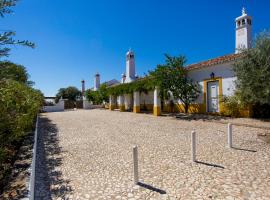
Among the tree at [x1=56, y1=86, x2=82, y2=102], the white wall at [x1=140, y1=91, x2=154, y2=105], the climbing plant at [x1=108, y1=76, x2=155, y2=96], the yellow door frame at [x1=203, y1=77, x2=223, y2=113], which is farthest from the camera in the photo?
the tree at [x1=56, y1=86, x2=82, y2=102]

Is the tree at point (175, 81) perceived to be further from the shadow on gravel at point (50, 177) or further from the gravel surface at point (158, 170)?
the shadow on gravel at point (50, 177)

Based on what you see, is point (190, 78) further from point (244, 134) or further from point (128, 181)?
point (128, 181)

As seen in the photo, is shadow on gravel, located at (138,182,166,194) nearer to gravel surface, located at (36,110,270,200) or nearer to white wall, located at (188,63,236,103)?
gravel surface, located at (36,110,270,200)

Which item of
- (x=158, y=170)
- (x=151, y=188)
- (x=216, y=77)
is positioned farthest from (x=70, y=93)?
(x=151, y=188)

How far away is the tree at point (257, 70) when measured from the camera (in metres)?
10.2

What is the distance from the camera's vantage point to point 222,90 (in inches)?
657

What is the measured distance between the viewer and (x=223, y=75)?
654 inches

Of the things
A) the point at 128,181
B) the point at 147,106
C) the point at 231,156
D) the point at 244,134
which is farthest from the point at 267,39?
the point at 147,106

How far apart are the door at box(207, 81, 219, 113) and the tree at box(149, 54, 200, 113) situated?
1.01m

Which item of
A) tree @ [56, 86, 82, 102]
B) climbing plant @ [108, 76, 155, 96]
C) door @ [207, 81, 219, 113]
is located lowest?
door @ [207, 81, 219, 113]

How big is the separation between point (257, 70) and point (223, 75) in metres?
5.97

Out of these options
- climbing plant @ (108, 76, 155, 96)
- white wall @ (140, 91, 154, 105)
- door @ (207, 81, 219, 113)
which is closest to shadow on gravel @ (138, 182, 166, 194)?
door @ (207, 81, 219, 113)

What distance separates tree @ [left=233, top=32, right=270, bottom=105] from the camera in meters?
10.2

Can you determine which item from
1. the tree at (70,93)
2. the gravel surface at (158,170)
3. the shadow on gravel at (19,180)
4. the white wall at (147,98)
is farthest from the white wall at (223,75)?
the tree at (70,93)
